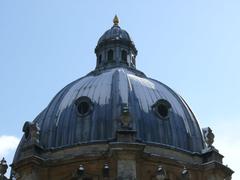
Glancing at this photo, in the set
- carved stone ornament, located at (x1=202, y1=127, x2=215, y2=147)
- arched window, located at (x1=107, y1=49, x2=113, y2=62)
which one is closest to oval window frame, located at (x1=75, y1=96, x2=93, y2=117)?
carved stone ornament, located at (x1=202, y1=127, x2=215, y2=147)

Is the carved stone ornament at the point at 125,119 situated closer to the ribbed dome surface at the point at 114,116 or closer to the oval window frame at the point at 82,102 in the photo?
the ribbed dome surface at the point at 114,116

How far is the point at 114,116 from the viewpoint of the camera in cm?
2738

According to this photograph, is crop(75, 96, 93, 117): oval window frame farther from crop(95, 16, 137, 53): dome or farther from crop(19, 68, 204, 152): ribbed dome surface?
crop(95, 16, 137, 53): dome

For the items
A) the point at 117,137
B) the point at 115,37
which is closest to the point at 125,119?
the point at 117,137

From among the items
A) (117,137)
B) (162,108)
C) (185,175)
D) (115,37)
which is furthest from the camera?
(115,37)

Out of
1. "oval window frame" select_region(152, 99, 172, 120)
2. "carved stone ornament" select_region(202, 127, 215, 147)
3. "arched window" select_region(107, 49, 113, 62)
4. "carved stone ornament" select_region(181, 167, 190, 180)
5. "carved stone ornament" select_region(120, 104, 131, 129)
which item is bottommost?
"carved stone ornament" select_region(181, 167, 190, 180)

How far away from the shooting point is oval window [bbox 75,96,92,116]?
28.2 metres

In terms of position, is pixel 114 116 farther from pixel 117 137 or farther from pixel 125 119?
pixel 117 137

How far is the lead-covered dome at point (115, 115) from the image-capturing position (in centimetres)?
2720

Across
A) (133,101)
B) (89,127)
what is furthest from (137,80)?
(89,127)

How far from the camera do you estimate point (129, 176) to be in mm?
24016

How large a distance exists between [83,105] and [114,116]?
6.10 ft

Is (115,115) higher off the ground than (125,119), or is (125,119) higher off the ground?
(115,115)

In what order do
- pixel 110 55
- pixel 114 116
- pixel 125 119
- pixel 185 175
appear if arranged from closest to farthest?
pixel 185 175 < pixel 125 119 < pixel 114 116 < pixel 110 55
